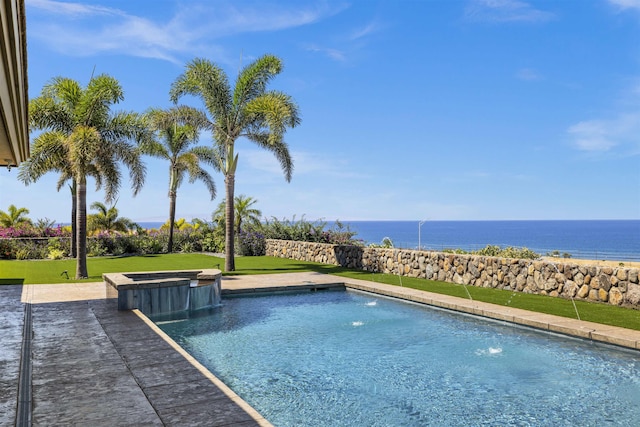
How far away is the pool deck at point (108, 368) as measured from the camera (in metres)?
4.76

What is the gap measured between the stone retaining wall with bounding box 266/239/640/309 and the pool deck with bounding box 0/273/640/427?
113 inches

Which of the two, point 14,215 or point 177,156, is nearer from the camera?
point 177,156

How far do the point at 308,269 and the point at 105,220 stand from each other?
2504 centimetres

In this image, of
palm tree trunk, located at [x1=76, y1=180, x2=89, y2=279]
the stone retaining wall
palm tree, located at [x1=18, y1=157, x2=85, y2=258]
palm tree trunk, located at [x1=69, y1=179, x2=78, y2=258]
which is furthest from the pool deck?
palm tree trunk, located at [x1=69, y1=179, x2=78, y2=258]

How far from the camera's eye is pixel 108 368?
20.5ft

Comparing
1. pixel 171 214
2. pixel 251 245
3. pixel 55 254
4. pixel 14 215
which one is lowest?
pixel 55 254

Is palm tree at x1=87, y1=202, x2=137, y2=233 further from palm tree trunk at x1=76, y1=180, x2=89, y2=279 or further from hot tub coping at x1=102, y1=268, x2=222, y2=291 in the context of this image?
hot tub coping at x1=102, y1=268, x2=222, y2=291

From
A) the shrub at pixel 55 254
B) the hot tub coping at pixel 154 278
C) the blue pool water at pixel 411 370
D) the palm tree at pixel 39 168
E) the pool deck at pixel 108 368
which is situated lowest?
the blue pool water at pixel 411 370

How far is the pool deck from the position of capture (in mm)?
4758

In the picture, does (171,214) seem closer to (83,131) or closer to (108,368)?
(83,131)

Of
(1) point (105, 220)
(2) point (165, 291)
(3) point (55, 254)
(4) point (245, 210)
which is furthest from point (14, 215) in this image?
(2) point (165, 291)

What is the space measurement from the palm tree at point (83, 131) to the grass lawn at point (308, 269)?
2.46 meters

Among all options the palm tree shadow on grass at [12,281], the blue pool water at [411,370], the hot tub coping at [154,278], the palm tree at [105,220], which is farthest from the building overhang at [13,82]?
the palm tree at [105,220]

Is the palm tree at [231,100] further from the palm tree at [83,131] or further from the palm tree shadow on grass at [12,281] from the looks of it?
the palm tree shadow on grass at [12,281]
